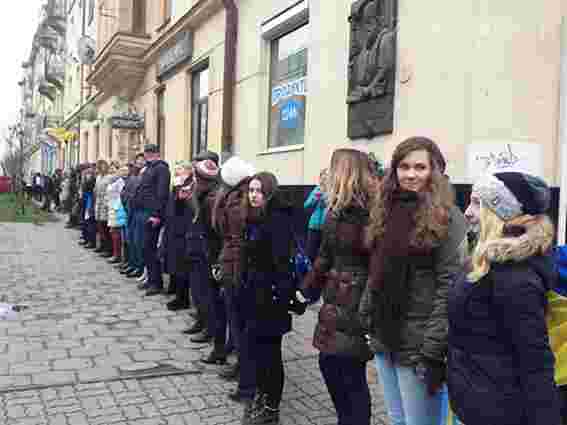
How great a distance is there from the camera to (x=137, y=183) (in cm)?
770

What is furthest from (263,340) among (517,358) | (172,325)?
(172,325)

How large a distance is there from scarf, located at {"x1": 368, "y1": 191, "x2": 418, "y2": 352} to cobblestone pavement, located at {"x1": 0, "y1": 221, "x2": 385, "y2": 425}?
4.68ft

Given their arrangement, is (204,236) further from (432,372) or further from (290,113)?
(290,113)

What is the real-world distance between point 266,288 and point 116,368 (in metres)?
1.81

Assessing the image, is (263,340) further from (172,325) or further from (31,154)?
(31,154)

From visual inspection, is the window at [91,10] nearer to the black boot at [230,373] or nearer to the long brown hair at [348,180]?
the black boot at [230,373]

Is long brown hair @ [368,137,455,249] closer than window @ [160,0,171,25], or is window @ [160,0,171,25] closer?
long brown hair @ [368,137,455,249]

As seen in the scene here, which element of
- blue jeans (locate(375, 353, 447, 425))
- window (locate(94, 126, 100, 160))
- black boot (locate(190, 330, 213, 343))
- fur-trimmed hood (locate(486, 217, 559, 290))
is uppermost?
window (locate(94, 126, 100, 160))

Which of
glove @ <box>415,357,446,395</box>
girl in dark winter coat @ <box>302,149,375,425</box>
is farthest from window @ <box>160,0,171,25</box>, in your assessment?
glove @ <box>415,357,446,395</box>

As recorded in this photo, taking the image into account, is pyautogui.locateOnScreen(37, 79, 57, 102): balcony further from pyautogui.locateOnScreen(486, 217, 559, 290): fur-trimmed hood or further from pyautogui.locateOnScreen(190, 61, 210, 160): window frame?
pyautogui.locateOnScreen(486, 217, 559, 290): fur-trimmed hood

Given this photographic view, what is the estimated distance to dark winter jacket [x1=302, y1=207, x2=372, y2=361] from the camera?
2744mm

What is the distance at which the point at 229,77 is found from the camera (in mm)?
9586

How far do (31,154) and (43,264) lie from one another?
57.8 metres

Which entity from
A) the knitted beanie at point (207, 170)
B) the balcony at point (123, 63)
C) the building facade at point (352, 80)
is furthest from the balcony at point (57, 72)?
the knitted beanie at point (207, 170)
